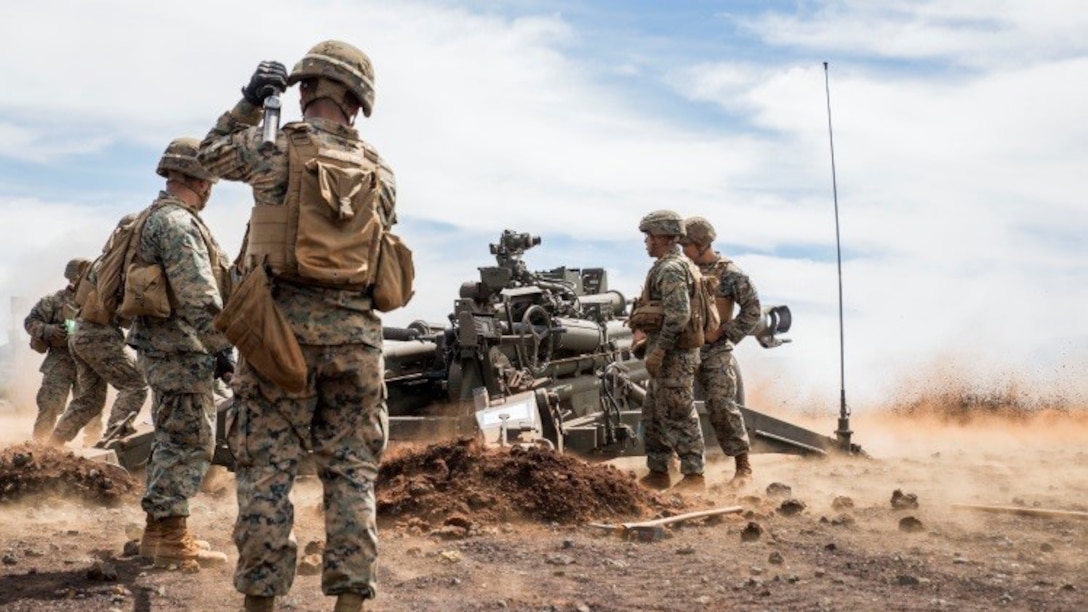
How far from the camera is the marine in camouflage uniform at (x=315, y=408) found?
468cm

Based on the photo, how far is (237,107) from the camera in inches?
202

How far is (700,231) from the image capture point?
11109mm

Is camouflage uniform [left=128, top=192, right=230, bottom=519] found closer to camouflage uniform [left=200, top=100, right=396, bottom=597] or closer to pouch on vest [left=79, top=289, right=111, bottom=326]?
pouch on vest [left=79, top=289, right=111, bottom=326]

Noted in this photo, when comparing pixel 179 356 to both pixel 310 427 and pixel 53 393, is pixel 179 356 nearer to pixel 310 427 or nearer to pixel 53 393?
pixel 310 427

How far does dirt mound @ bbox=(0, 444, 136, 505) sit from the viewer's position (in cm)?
834

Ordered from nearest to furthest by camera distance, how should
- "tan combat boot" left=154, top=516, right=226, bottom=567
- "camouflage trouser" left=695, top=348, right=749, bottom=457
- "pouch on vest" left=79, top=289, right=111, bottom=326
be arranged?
"tan combat boot" left=154, top=516, right=226, bottom=567 → "pouch on vest" left=79, top=289, right=111, bottom=326 → "camouflage trouser" left=695, top=348, right=749, bottom=457

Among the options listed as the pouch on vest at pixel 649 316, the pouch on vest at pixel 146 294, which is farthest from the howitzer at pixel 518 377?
the pouch on vest at pixel 146 294

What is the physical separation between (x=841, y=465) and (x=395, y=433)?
484cm

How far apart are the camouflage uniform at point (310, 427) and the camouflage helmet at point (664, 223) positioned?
5332mm

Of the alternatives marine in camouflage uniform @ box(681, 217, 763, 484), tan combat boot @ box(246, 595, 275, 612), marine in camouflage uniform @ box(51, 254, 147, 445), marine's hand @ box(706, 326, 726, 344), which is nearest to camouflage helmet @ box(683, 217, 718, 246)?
marine in camouflage uniform @ box(681, 217, 763, 484)

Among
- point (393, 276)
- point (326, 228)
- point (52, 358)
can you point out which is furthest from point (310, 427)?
point (52, 358)

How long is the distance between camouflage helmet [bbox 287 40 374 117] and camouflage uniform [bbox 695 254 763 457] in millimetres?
6197

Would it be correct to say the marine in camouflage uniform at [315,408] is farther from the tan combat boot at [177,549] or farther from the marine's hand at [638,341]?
the marine's hand at [638,341]

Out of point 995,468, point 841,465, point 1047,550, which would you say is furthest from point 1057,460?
point 1047,550
